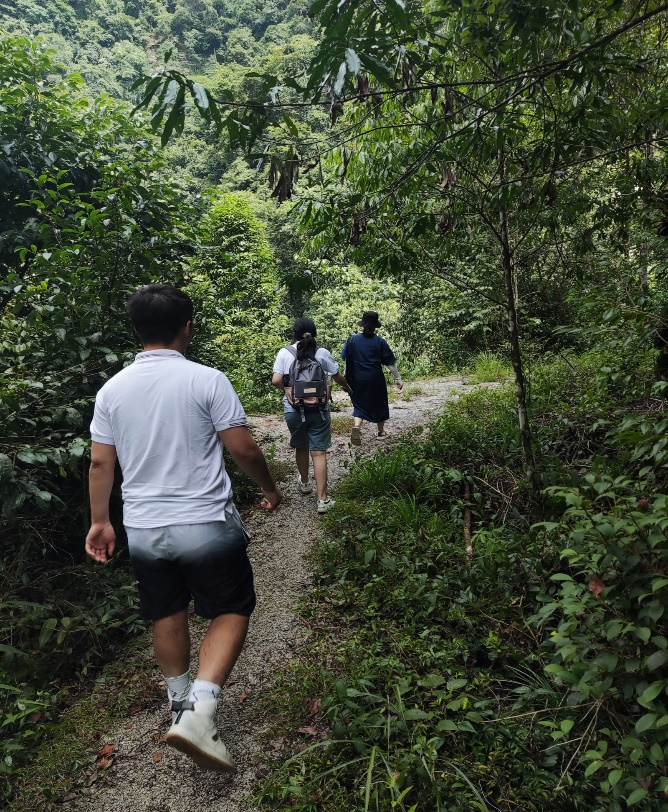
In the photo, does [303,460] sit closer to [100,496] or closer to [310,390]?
[310,390]

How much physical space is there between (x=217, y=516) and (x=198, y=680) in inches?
25.9

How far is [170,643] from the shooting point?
82.0 inches

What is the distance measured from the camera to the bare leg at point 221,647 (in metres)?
1.97

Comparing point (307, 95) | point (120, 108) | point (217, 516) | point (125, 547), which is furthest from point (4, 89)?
point (217, 516)

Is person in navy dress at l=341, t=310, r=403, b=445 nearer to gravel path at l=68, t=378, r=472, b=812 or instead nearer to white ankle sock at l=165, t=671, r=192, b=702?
gravel path at l=68, t=378, r=472, b=812

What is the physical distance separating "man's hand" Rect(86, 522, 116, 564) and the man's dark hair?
2.88 ft

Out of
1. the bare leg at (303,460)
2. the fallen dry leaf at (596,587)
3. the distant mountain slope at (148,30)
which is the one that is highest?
the distant mountain slope at (148,30)

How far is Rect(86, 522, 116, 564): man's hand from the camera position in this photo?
217cm

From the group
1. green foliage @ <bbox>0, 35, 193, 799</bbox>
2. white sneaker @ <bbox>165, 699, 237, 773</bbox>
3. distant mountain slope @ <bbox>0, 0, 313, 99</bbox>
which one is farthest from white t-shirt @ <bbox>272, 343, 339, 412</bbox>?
distant mountain slope @ <bbox>0, 0, 313, 99</bbox>

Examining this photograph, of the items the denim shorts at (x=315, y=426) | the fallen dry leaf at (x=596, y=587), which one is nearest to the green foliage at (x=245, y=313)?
the denim shorts at (x=315, y=426)

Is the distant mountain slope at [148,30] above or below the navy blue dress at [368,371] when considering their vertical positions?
above

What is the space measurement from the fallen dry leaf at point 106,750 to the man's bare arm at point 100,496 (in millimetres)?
942

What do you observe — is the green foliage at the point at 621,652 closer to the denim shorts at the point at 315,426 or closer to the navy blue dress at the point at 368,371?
the denim shorts at the point at 315,426

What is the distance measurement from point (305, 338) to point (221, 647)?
298 centimetres
